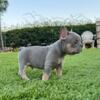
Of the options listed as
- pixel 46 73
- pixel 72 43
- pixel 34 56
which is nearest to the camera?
pixel 72 43

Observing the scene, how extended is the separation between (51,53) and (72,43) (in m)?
0.36

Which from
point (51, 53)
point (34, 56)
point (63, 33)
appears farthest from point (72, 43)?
point (34, 56)

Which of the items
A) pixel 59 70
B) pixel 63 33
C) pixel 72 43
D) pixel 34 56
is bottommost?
pixel 59 70

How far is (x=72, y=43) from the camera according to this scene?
15.4 feet

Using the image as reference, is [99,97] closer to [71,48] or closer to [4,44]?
[71,48]

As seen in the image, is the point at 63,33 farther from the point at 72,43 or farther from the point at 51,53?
the point at 51,53

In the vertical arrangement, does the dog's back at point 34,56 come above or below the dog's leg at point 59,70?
above

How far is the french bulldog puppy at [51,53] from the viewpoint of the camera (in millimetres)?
4719

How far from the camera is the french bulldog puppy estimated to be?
4.72 metres

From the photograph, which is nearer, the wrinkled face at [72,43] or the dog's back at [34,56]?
the wrinkled face at [72,43]

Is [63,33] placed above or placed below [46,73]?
above

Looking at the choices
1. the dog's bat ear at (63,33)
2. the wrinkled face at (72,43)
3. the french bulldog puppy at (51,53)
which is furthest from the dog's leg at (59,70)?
the dog's bat ear at (63,33)

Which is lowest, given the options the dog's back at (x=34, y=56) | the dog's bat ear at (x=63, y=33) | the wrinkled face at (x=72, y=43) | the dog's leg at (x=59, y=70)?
the dog's leg at (x=59, y=70)

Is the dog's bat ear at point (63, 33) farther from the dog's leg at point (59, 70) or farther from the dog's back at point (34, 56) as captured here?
the dog's leg at point (59, 70)
